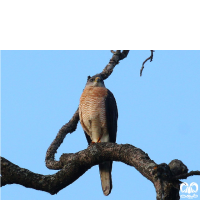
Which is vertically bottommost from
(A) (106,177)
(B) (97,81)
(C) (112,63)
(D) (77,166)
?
(D) (77,166)

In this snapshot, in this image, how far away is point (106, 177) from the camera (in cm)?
534

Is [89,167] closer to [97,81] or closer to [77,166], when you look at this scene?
[77,166]

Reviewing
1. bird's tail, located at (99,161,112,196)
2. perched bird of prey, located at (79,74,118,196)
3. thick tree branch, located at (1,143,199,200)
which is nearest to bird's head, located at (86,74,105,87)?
perched bird of prey, located at (79,74,118,196)

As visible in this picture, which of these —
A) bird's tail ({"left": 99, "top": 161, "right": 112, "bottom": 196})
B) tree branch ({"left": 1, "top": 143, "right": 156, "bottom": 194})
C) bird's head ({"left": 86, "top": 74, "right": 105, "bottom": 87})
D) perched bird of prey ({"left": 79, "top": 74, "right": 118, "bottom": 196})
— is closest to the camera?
tree branch ({"left": 1, "top": 143, "right": 156, "bottom": 194})

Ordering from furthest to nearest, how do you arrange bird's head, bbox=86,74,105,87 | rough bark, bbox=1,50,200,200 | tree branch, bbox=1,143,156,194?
1. bird's head, bbox=86,74,105,87
2. tree branch, bbox=1,143,156,194
3. rough bark, bbox=1,50,200,200

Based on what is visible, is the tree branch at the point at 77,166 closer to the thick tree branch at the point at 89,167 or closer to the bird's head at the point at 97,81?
the thick tree branch at the point at 89,167

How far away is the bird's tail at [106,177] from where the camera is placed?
5141mm

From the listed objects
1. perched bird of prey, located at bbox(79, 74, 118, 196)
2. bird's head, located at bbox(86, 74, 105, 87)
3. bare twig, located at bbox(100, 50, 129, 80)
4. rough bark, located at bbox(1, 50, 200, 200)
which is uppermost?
bare twig, located at bbox(100, 50, 129, 80)

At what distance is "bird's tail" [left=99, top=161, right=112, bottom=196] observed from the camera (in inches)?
202

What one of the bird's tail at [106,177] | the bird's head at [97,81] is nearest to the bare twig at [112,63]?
the bird's head at [97,81]

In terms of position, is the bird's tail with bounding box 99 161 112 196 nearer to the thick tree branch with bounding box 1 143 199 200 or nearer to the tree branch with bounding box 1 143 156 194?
the thick tree branch with bounding box 1 143 199 200

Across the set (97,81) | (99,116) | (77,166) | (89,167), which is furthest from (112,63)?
(77,166)
